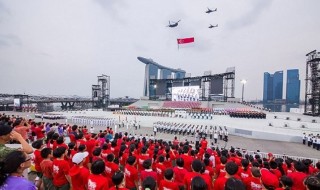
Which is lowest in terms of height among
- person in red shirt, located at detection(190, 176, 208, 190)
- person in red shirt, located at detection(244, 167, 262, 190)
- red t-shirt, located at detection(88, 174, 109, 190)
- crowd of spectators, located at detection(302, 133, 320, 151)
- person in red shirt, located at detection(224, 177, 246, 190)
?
crowd of spectators, located at detection(302, 133, 320, 151)

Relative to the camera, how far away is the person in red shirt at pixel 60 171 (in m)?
4.82

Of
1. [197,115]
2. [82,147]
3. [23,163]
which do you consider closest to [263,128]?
[197,115]

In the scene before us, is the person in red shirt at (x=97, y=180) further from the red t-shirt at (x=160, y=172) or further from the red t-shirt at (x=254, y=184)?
the red t-shirt at (x=254, y=184)

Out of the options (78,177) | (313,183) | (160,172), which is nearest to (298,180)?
(313,183)

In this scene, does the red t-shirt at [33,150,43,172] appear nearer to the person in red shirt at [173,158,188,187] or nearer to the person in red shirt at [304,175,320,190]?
the person in red shirt at [173,158,188,187]

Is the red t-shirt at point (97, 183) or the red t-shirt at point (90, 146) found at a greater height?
the red t-shirt at point (97, 183)

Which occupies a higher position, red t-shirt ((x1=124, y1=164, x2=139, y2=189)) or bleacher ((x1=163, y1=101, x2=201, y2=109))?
red t-shirt ((x1=124, y1=164, x2=139, y2=189))

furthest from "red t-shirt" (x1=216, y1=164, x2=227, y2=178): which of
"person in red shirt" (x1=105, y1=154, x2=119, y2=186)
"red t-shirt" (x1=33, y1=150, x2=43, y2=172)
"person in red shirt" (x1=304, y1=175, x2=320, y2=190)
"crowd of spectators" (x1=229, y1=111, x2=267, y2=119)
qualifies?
"crowd of spectators" (x1=229, y1=111, x2=267, y2=119)

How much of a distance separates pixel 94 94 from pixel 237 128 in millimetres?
47882

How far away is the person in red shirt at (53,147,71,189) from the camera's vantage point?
190 inches

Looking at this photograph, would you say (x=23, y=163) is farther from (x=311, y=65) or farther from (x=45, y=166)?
(x=311, y=65)

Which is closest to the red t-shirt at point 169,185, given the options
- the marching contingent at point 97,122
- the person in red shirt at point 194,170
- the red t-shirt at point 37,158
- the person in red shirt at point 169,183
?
the person in red shirt at point 169,183

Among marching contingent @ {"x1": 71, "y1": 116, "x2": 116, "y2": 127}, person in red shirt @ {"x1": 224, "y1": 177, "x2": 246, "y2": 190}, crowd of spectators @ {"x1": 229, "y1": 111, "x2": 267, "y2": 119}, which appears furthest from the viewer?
crowd of spectators @ {"x1": 229, "y1": 111, "x2": 267, "y2": 119}

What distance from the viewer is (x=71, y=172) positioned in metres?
4.48
